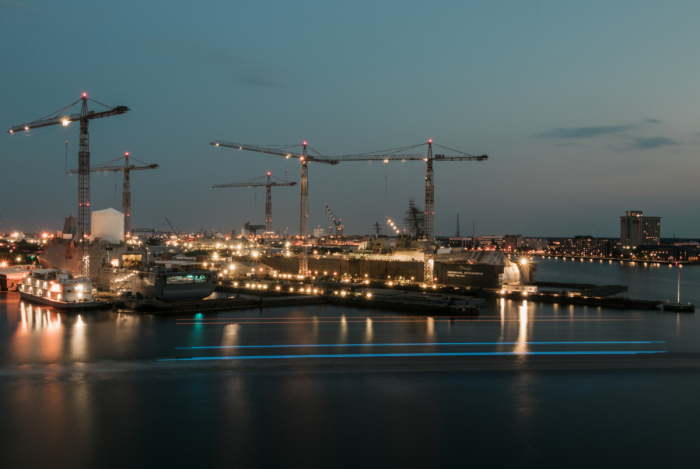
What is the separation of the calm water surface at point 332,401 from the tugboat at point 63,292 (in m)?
5.93

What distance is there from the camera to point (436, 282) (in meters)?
38.3

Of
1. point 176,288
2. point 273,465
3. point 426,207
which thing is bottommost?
point 273,465

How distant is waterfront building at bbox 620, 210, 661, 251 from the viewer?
492ft

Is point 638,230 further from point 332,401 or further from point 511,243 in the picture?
point 332,401

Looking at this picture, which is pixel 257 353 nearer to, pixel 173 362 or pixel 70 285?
pixel 173 362

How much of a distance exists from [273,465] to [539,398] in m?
7.38

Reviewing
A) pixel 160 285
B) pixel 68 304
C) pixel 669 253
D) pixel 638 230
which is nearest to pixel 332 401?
pixel 160 285

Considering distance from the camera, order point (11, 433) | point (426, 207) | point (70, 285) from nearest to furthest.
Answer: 1. point (11, 433)
2. point (70, 285)
3. point (426, 207)

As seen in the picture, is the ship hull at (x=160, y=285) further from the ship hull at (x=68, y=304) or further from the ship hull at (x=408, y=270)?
the ship hull at (x=408, y=270)

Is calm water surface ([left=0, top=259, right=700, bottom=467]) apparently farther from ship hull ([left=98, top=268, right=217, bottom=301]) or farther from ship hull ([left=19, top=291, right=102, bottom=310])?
ship hull ([left=98, top=268, right=217, bottom=301])

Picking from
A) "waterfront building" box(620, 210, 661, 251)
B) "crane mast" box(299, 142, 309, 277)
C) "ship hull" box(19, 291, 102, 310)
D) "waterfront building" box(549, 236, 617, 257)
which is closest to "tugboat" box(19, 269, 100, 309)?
"ship hull" box(19, 291, 102, 310)

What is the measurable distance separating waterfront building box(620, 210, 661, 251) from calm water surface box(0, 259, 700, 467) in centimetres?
14921

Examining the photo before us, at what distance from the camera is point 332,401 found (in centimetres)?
1216

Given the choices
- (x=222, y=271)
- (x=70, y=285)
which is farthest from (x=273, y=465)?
(x=222, y=271)
